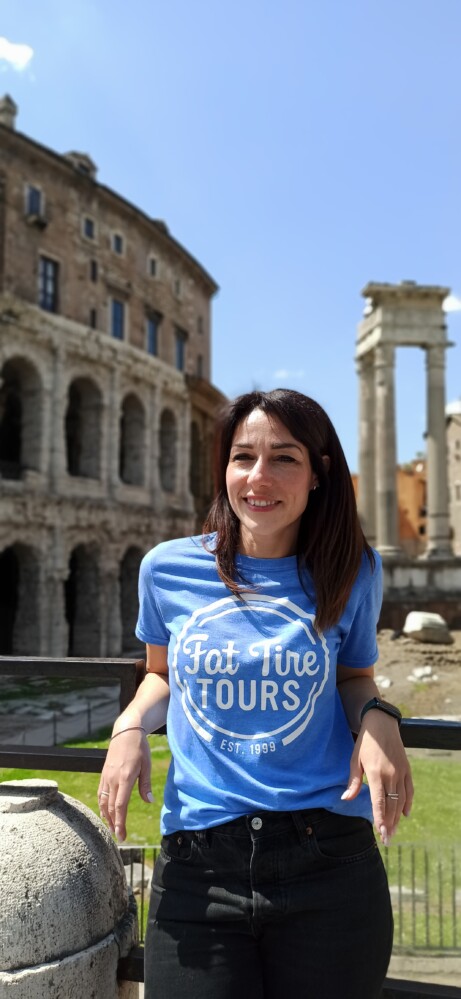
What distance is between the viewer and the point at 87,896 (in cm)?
211

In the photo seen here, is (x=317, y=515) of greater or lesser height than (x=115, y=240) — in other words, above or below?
below

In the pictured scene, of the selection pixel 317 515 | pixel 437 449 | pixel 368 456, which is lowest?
pixel 317 515

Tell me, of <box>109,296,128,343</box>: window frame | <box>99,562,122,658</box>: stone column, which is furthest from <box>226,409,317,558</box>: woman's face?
<box>109,296,128,343</box>: window frame

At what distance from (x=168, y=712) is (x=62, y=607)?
906 inches

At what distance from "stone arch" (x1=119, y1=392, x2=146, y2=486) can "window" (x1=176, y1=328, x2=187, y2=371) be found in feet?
13.2

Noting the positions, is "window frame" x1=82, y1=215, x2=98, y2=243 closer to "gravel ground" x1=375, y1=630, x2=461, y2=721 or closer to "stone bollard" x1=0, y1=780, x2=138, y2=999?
"gravel ground" x1=375, y1=630, x2=461, y2=721

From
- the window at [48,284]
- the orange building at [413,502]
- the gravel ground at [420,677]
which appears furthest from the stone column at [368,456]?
the orange building at [413,502]

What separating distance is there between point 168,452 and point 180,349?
16.4 ft

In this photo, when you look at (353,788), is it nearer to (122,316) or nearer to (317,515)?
(317,515)

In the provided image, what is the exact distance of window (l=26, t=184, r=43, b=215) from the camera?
24859 mm

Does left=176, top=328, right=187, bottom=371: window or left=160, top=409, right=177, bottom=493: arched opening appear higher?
left=176, top=328, right=187, bottom=371: window

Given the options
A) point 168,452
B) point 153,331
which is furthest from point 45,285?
point 168,452

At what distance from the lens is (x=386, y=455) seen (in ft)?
84.9

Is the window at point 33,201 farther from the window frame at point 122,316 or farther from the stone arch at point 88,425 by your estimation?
the stone arch at point 88,425
